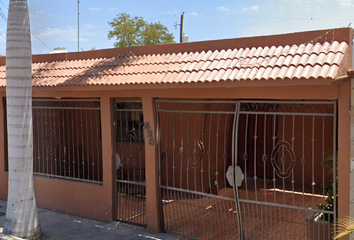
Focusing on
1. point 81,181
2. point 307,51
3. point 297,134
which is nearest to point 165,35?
point 297,134

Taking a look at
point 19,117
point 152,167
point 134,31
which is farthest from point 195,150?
point 134,31

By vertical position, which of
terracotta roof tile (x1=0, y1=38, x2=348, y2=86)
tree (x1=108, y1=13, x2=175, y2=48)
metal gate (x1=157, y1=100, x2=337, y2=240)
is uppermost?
tree (x1=108, y1=13, x2=175, y2=48)

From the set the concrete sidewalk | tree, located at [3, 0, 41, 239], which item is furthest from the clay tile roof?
the concrete sidewalk

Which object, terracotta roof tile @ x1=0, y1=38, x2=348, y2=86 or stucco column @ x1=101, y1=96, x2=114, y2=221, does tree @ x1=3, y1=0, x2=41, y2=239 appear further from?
stucco column @ x1=101, y1=96, x2=114, y2=221

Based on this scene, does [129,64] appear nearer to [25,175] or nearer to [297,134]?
[25,175]

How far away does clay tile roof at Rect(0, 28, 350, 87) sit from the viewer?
211 inches

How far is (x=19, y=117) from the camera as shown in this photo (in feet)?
21.4

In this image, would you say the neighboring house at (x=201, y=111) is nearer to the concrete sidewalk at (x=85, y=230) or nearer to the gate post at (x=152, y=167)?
the gate post at (x=152, y=167)

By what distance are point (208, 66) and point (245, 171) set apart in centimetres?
173

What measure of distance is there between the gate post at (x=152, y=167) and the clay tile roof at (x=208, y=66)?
2.10ft

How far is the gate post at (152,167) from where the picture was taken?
22.9 ft

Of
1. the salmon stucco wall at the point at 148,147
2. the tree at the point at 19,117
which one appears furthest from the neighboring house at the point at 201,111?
the tree at the point at 19,117

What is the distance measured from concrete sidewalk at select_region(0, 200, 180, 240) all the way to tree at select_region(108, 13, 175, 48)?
71.2 ft

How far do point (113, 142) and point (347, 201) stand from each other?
Answer: 4.24 meters
